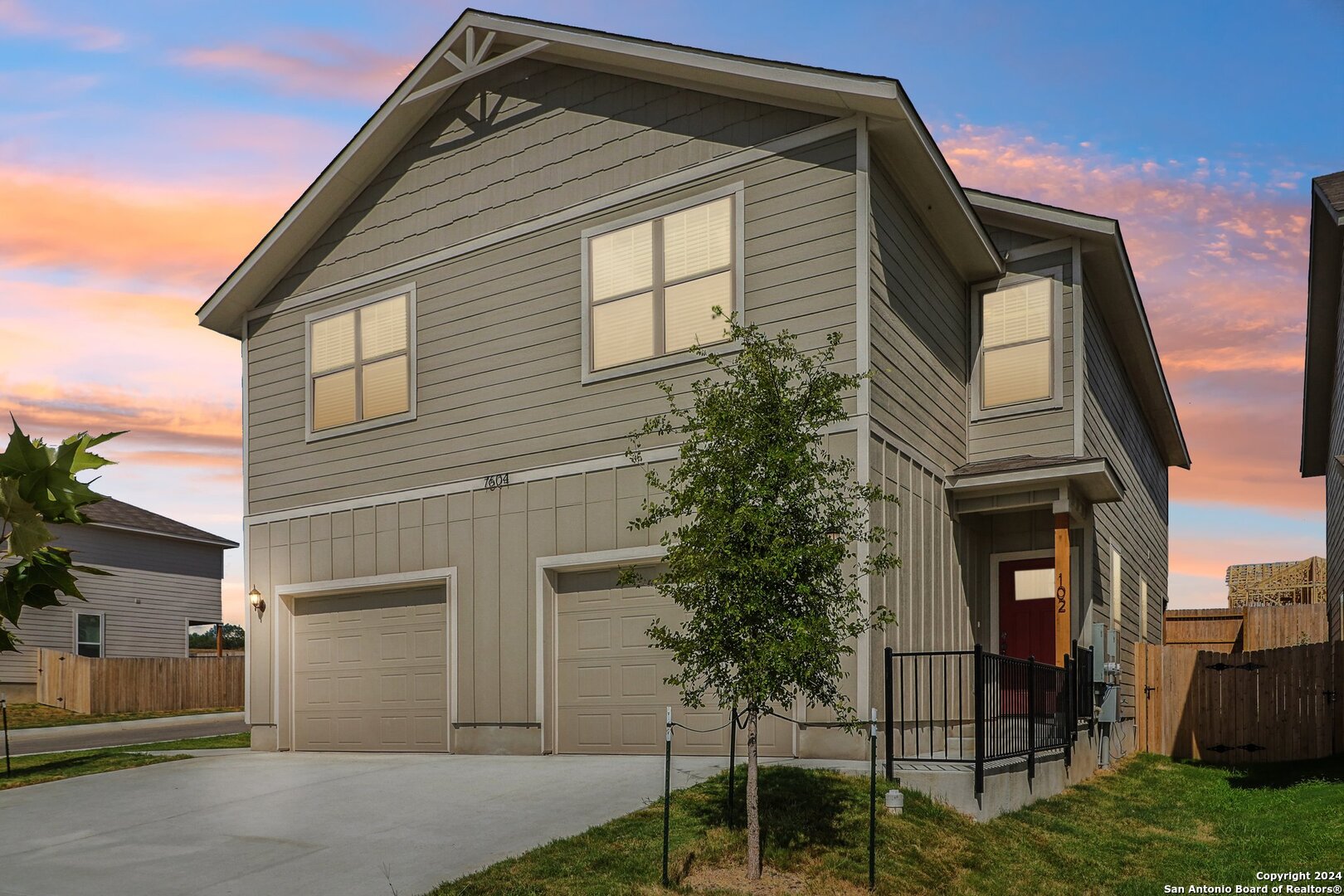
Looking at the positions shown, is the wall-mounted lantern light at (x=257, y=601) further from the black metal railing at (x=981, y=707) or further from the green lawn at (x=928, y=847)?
the black metal railing at (x=981, y=707)

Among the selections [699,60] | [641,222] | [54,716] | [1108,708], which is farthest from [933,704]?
[54,716]

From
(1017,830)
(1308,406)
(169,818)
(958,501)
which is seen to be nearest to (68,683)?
(169,818)

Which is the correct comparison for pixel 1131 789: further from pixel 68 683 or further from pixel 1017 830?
pixel 68 683

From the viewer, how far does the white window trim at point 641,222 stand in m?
12.9

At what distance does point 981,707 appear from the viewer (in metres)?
9.95

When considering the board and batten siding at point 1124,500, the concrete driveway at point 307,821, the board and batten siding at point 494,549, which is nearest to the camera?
the concrete driveway at point 307,821

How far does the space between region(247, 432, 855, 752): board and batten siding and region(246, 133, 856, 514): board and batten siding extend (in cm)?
39

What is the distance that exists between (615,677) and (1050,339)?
7055mm

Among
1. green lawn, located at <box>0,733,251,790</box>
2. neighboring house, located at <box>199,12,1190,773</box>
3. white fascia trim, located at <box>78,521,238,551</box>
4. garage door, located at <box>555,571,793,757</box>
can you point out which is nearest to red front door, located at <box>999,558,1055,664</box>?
neighboring house, located at <box>199,12,1190,773</box>

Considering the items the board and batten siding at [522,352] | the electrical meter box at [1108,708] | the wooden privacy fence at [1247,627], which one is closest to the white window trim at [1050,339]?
the electrical meter box at [1108,708]

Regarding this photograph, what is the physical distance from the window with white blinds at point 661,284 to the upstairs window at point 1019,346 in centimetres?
455

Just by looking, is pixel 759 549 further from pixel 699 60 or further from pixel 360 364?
pixel 360 364

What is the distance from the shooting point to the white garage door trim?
1504 cm

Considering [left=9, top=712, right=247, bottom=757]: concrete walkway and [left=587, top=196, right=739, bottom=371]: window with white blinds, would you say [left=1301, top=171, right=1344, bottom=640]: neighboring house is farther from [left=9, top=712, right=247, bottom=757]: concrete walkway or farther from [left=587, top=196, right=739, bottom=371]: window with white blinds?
[left=9, top=712, right=247, bottom=757]: concrete walkway
